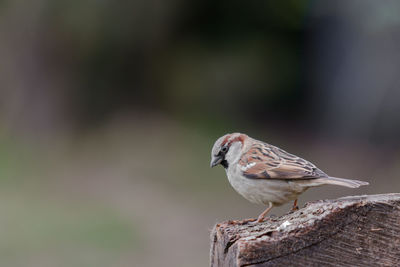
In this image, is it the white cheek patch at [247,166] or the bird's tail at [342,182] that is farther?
the white cheek patch at [247,166]

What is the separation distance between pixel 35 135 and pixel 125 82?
2039 mm

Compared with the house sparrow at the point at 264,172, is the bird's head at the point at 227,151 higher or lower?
higher

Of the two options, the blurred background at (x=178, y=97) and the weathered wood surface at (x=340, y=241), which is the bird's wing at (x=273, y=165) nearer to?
the weathered wood surface at (x=340, y=241)

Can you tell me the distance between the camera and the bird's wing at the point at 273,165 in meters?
4.02

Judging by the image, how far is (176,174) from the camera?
11.4m

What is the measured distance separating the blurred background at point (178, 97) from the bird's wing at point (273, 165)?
5.47 meters

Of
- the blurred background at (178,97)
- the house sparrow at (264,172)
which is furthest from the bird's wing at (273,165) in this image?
the blurred background at (178,97)

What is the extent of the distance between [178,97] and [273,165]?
9556 millimetres

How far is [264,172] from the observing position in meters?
4.20

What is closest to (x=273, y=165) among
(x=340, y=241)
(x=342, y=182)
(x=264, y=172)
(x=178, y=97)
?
(x=264, y=172)

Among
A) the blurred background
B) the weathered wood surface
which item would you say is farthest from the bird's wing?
the blurred background

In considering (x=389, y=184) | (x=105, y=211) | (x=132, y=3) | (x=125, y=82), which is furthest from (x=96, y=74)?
(x=389, y=184)

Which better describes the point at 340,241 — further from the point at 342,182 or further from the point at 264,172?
the point at 264,172

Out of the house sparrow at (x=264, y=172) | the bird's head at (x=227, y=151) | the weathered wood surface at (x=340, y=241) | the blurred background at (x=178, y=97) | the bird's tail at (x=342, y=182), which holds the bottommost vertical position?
the weathered wood surface at (x=340, y=241)
